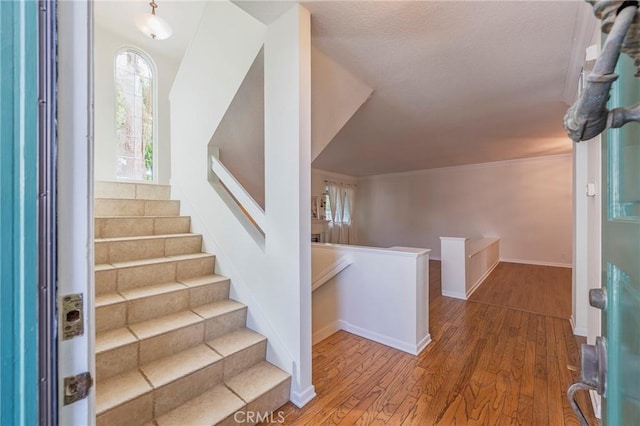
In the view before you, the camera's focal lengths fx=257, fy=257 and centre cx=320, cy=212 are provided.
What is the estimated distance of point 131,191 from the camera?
2.69 m

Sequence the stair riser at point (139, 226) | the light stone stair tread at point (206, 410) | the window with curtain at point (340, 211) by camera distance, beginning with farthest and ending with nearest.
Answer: the window with curtain at point (340, 211), the stair riser at point (139, 226), the light stone stair tread at point (206, 410)

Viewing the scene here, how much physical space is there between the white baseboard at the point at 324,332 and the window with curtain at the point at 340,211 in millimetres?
4531

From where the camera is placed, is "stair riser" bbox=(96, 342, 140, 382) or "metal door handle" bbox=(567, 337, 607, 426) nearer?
"metal door handle" bbox=(567, 337, 607, 426)

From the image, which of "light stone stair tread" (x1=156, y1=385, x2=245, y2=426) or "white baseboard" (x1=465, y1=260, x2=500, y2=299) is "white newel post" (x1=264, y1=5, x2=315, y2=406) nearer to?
"light stone stair tread" (x1=156, y1=385, x2=245, y2=426)

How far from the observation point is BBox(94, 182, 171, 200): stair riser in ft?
8.31

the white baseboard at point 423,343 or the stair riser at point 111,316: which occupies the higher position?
the stair riser at point 111,316

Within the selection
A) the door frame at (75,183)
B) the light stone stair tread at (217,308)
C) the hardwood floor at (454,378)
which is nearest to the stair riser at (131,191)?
the light stone stair tread at (217,308)

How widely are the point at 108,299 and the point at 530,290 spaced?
16.7 feet

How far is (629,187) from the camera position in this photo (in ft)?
1.50

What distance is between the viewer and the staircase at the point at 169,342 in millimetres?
1290

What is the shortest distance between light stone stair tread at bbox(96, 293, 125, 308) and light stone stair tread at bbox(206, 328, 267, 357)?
61cm

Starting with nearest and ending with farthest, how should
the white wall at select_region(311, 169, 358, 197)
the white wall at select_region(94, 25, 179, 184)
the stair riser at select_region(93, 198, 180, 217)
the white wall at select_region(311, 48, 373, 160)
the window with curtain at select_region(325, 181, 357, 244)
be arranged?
1. the white wall at select_region(311, 48, 373, 160)
2. the stair riser at select_region(93, 198, 180, 217)
3. the white wall at select_region(94, 25, 179, 184)
4. the white wall at select_region(311, 169, 358, 197)
5. the window with curtain at select_region(325, 181, 357, 244)

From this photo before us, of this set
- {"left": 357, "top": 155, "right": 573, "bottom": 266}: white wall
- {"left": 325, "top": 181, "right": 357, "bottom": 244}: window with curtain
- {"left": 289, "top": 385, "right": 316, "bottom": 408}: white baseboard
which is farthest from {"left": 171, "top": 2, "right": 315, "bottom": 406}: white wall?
{"left": 357, "top": 155, "right": 573, "bottom": 266}: white wall

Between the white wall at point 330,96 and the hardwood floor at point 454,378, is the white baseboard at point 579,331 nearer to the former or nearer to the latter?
the hardwood floor at point 454,378
